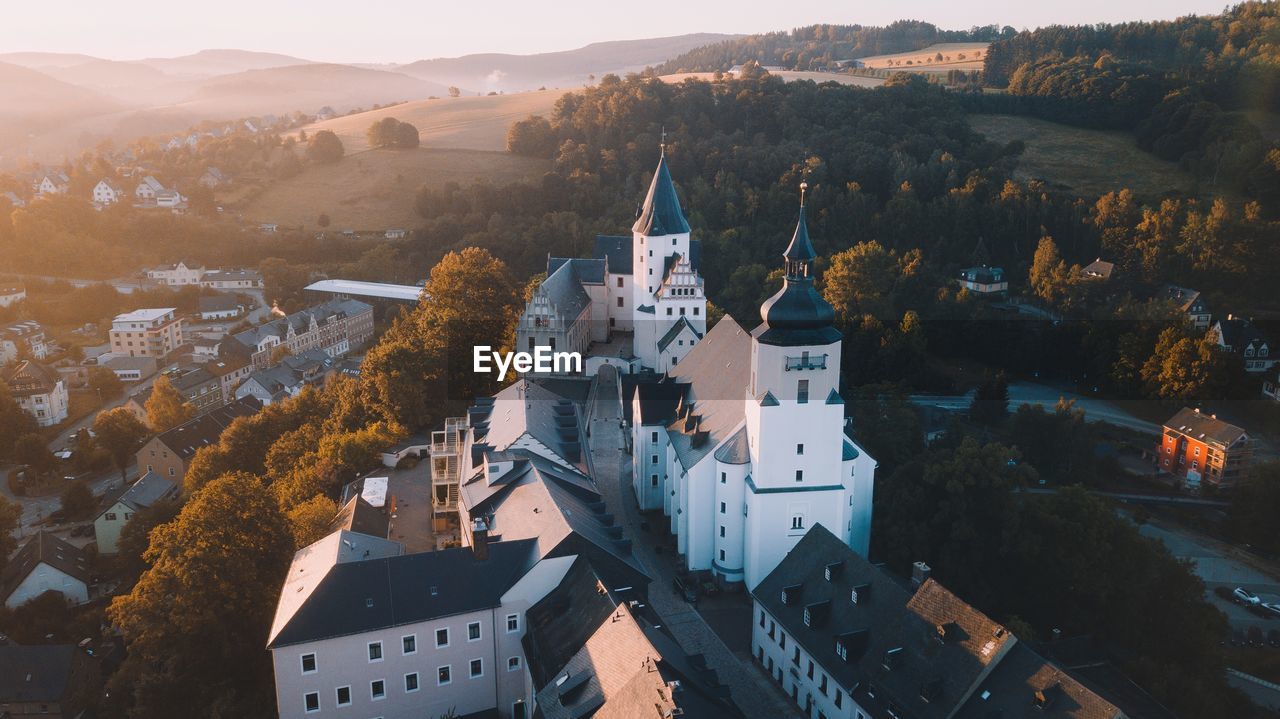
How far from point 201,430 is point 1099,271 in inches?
2618

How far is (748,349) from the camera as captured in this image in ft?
112

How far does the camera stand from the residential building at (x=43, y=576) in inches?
1760

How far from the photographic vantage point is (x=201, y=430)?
200ft

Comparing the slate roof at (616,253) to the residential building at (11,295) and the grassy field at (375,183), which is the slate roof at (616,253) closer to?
the grassy field at (375,183)

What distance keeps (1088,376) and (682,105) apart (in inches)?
2065

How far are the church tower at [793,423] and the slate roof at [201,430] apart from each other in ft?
126

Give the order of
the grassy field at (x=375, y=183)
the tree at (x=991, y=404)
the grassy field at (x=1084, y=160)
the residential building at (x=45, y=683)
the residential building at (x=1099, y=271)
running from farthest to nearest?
the grassy field at (x=375, y=183)
the grassy field at (x=1084, y=160)
the residential building at (x=1099, y=271)
the tree at (x=991, y=404)
the residential building at (x=45, y=683)

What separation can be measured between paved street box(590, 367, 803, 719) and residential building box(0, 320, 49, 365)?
2392 inches

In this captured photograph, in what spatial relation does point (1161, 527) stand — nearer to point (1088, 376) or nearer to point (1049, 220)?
point (1088, 376)

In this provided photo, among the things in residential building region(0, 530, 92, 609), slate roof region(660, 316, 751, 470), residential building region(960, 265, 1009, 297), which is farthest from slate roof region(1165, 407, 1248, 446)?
residential building region(0, 530, 92, 609)

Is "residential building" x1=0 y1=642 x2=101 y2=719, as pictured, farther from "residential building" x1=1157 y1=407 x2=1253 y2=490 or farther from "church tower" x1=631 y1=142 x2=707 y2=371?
"residential building" x1=1157 y1=407 x2=1253 y2=490

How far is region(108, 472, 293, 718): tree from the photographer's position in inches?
1155

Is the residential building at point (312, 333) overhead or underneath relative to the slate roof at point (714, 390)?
underneath

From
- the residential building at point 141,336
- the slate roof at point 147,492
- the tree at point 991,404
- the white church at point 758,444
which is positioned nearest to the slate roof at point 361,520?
the white church at point 758,444
